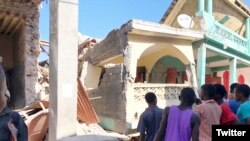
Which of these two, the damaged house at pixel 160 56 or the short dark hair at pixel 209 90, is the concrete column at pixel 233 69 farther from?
the short dark hair at pixel 209 90

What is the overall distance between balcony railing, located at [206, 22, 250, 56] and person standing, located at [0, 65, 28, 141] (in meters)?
8.73

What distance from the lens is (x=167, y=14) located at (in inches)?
533

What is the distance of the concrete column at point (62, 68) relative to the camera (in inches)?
243

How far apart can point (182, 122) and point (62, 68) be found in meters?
3.19

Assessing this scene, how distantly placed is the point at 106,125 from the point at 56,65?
185 inches

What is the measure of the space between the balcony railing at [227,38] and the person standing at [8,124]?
344 inches

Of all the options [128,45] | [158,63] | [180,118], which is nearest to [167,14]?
[158,63]

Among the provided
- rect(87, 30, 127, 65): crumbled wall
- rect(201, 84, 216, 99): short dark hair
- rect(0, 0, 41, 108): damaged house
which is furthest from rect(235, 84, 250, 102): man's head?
rect(0, 0, 41, 108): damaged house

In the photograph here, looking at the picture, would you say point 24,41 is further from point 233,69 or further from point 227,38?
point 233,69

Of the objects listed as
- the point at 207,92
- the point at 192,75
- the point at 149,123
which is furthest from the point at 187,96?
the point at 192,75

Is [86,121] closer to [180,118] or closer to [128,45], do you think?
[128,45]

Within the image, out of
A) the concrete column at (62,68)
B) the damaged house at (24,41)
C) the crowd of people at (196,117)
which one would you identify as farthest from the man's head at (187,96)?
the damaged house at (24,41)

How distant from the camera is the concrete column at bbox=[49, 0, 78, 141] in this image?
616cm

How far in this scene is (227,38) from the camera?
11.6 metres
